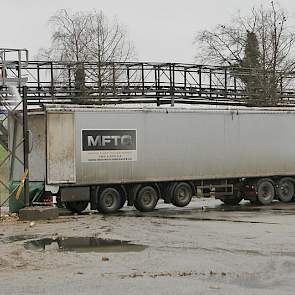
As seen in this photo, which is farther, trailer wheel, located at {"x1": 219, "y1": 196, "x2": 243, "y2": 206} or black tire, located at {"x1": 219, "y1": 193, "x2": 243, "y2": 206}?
trailer wheel, located at {"x1": 219, "y1": 196, "x2": 243, "y2": 206}

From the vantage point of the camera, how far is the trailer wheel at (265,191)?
25438 millimetres

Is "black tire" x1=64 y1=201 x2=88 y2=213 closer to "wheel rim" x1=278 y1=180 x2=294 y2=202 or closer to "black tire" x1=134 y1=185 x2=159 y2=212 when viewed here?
"black tire" x1=134 y1=185 x2=159 y2=212

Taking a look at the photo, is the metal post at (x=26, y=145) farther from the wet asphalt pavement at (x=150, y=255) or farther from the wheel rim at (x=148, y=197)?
the wheel rim at (x=148, y=197)

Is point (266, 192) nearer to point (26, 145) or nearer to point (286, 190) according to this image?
point (286, 190)

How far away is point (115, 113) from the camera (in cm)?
2208

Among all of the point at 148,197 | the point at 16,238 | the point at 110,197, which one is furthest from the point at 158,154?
the point at 16,238

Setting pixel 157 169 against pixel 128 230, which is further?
pixel 157 169

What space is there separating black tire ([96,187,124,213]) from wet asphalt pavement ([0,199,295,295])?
1.34 m

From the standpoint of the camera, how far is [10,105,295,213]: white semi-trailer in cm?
2109

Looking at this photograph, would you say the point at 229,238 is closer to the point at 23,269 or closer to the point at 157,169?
the point at 23,269

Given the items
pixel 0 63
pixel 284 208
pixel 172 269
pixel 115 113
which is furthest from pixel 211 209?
pixel 172 269

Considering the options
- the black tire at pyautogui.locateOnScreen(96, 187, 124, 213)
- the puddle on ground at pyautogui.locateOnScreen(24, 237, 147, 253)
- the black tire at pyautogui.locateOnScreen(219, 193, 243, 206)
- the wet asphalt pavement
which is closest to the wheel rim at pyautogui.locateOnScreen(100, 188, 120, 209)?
the black tire at pyautogui.locateOnScreen(96, 187, 124, 213)

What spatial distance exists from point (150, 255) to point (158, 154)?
10.4 meters

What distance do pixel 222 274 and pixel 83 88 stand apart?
29.0 metres
